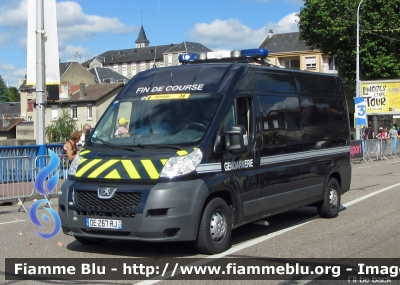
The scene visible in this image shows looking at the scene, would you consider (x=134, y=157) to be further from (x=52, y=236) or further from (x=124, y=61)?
(x=124, y=61)

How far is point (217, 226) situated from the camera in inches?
321

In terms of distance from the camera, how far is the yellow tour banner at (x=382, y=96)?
137ft

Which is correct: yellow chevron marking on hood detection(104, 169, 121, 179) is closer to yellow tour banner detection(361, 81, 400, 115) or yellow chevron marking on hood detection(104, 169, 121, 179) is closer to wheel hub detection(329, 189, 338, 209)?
wheel hub detection(329, 189, 338, 209)

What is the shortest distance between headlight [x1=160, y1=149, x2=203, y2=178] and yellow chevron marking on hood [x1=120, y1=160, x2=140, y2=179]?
0.32 metres

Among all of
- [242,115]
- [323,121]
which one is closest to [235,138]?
[242,115]

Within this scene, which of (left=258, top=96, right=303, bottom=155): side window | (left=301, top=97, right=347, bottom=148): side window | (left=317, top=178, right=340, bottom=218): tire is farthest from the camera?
(left=317, top=178, right=340, bottom=218): tire

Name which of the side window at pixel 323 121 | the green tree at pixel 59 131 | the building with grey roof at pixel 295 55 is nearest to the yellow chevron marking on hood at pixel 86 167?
the side window at pixel 323 121

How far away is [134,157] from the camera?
7883mm

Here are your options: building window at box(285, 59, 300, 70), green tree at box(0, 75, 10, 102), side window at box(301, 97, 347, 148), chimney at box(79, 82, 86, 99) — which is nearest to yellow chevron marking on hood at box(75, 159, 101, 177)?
side window at box(301, 97, 347, 148)

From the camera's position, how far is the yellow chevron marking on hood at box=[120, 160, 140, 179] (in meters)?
7.63

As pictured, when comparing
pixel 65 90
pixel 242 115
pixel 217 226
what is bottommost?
pixel 217 226

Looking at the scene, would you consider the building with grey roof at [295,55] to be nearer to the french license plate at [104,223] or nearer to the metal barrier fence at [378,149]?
the metal barrier fence at [378,149]

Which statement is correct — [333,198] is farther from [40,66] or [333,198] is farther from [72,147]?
[40,66]

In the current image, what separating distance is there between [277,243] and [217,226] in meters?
1.26
